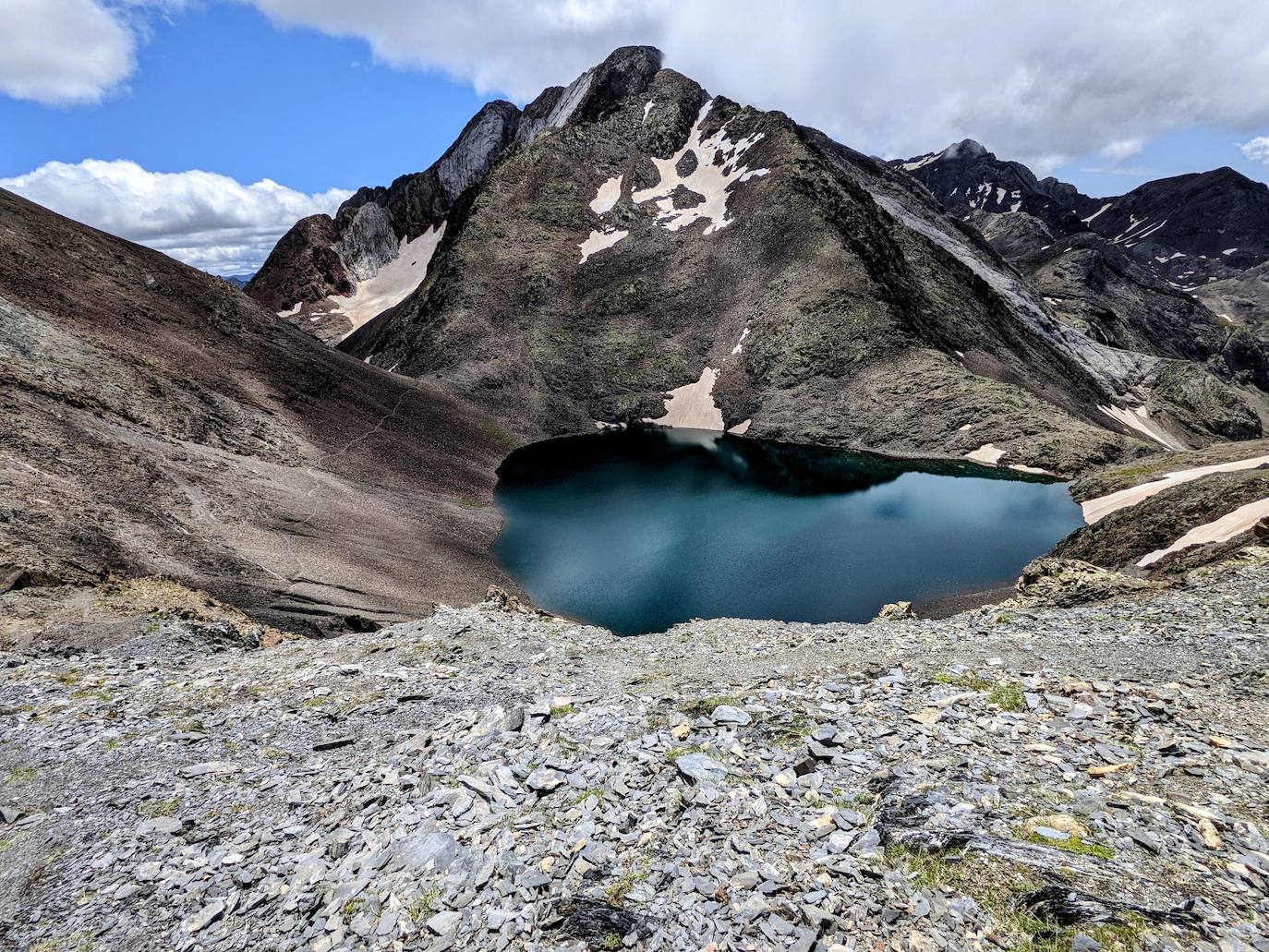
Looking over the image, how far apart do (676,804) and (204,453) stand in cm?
4021

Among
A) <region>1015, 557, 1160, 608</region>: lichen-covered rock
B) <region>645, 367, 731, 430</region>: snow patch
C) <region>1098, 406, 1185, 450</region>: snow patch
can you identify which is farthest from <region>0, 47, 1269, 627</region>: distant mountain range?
<region>1015, 557, 1160, 608</region>: lichen-covered rock

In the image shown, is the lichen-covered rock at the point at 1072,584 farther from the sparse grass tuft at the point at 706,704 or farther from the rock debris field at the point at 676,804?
the sparse grass tuft at the point at 706,704

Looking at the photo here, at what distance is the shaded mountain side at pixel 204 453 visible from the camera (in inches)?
1128

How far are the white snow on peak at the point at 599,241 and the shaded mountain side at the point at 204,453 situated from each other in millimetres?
48997

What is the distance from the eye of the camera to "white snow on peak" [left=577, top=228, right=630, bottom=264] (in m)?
102

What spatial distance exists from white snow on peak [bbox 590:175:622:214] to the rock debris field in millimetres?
104085

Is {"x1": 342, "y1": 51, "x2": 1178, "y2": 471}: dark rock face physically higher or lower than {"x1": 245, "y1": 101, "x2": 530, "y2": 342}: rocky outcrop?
lower

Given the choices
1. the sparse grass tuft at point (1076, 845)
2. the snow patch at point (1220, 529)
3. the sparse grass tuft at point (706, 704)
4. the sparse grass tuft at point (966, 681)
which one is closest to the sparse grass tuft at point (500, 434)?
the snow patch at point (1220, 529)

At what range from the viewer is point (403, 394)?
7125 cm

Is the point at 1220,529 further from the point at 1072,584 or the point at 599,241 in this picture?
the point at 599,241

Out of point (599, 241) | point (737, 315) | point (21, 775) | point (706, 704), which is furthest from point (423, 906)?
point (599, 241)

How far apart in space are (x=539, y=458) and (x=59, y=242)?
146ft

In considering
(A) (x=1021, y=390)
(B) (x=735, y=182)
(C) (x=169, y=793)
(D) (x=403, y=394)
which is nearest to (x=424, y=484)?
(D) (x=403, y=394)

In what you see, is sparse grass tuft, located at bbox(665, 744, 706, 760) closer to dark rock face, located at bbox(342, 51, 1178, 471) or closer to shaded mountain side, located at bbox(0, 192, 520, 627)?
shaded mountain side, located at bbox(0, 192, 520, 627)
